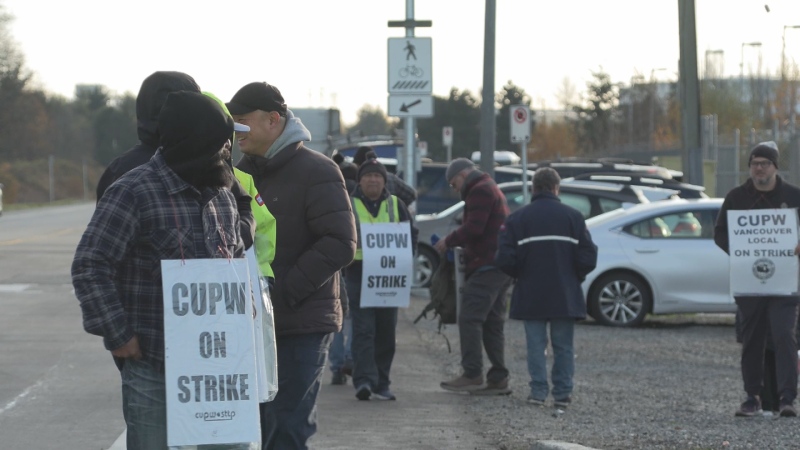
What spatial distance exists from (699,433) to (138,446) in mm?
5012

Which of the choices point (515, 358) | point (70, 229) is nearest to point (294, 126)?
point (515, 358)

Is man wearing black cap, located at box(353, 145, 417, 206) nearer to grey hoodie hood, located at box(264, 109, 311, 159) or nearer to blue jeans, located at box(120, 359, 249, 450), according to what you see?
grey hoodie hood, located at box(264, 109, 311, 159)

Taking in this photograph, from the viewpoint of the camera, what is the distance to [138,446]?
4383 millimetres

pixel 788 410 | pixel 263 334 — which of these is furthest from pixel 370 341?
pixel 263 334

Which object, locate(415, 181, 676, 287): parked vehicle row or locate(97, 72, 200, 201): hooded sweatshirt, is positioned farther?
locate(415, 181, 676, 287): parked vehicle row

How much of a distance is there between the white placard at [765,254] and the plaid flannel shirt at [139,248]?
5.71 metres

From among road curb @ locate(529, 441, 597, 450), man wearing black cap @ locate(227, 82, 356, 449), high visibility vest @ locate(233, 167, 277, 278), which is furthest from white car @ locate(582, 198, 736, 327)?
high visibility vest @ locate(233, 167, 277, 278)

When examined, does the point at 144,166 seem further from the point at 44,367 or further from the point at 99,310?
the point at 44,367

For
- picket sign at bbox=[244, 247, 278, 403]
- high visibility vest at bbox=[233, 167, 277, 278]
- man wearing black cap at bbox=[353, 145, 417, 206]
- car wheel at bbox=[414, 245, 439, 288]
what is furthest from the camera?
car wheel at bbox=[414, 245, 439, 288]

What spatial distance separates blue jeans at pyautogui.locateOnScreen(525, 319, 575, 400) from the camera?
9.80 metres

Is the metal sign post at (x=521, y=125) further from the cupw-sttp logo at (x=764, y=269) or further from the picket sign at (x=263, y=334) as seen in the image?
the picket sign at (x=263, y=334)

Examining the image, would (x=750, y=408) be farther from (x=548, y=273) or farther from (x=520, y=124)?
(x=520, y=124)

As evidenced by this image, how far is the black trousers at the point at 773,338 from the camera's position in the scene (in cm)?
923

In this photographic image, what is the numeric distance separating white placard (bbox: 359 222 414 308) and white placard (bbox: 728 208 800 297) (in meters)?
2.40
